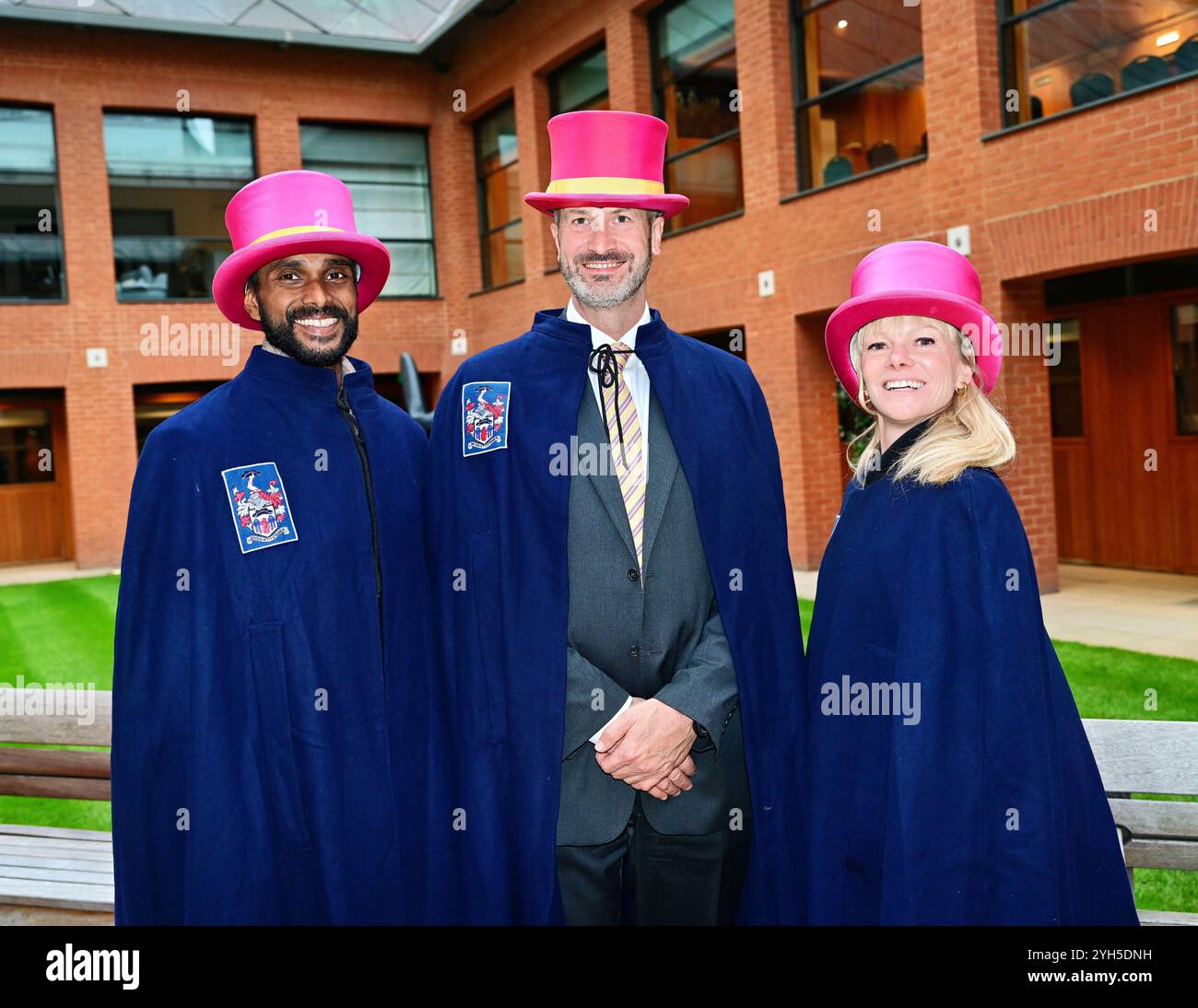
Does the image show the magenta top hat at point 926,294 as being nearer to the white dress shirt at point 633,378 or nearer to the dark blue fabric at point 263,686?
the white dress shirt at point 633,378

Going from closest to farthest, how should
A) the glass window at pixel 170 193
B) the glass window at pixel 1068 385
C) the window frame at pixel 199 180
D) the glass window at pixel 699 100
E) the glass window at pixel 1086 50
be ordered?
the glass window at pixel 1086 50 < the glass window at pixel 1068 385 < the glass window at pixel 699 100 < the window frame at pixel 199 180 < the glass window at pixel 170 193

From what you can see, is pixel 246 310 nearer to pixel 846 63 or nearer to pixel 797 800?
pixel 797 800

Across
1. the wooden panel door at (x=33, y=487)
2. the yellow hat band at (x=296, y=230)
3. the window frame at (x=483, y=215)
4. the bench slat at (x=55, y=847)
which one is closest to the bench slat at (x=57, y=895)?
the bench slat at (x=55, y=847)

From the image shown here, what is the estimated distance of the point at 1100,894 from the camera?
267 centimetres

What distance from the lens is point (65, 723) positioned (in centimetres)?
430

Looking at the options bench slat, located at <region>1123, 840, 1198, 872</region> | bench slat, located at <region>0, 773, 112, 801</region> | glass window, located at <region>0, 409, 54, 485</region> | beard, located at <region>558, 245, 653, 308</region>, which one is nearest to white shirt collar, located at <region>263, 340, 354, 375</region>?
beard, located at <region>558, 245, 653, 308</region>

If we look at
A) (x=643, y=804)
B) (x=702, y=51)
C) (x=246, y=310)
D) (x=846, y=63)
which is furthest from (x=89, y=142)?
(x=643, y=804)

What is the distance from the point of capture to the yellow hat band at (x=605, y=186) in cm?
313

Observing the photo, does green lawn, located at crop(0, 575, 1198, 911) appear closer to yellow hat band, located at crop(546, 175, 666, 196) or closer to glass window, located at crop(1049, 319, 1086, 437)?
yellow hat band, located at crop(546, 175, 666, 196)

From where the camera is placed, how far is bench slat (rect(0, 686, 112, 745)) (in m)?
4.17

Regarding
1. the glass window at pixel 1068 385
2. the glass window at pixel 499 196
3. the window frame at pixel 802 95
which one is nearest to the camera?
the window frame at pixel 802 95

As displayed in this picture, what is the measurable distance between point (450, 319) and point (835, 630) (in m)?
17.5

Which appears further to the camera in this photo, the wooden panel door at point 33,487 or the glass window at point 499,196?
the wooden panel door at point 33,487

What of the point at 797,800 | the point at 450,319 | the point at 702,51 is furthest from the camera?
the point at 450,319
